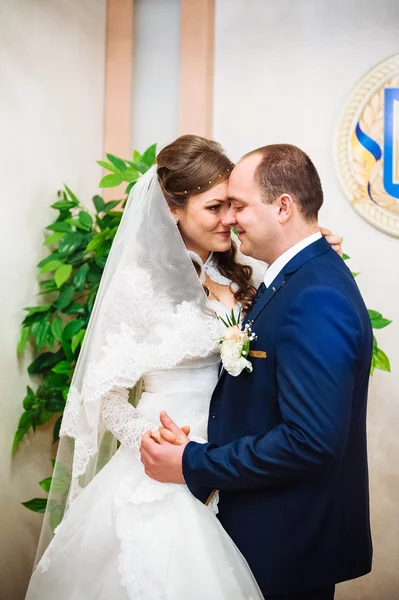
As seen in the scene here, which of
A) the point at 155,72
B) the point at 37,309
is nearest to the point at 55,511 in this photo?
the point at 37,309

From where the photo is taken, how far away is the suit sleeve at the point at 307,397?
1.48 meters

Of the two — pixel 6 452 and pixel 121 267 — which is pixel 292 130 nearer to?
pixel 121 267

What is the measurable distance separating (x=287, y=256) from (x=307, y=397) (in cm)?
45

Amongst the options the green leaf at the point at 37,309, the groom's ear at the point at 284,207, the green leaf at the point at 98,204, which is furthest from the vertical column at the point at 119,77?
the groom's ear at the point at 284,207

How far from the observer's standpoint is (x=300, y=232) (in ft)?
5.80

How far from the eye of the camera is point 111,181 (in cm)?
277

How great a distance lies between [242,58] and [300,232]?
Answer: 6.62ft

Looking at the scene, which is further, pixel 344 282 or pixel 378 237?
pixel 378 237

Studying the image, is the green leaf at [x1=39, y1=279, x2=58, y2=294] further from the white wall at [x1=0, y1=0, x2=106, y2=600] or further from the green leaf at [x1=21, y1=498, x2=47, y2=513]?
the green leaf at [x1=21, y1=498, x2=47, y2=513]

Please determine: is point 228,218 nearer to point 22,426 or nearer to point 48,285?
point 48,285

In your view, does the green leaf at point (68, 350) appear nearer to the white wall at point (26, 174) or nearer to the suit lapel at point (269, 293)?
the white wall at point (26, 174)

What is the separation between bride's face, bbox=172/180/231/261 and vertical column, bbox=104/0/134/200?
139cm

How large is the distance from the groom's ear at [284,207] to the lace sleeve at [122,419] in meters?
0.74

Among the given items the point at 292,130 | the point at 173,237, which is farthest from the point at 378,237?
the point at 173,237
